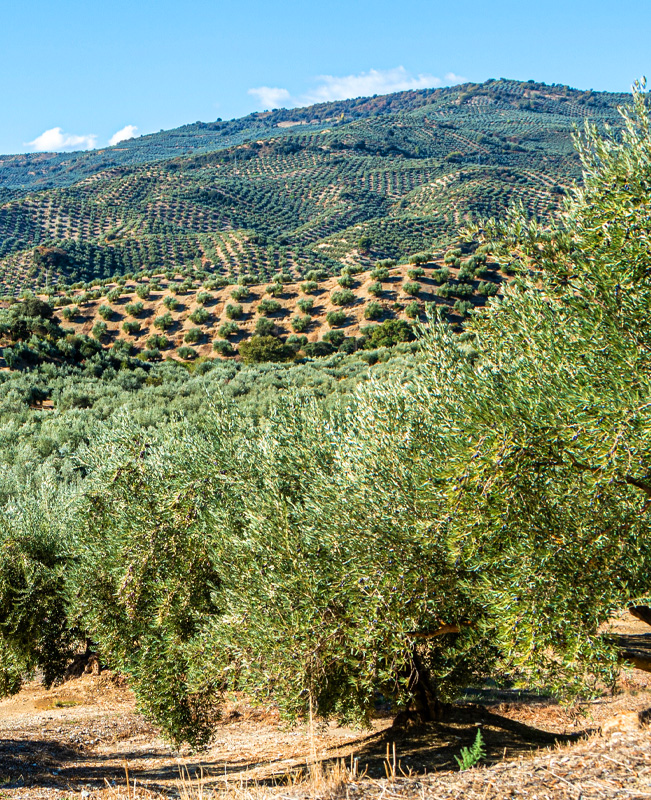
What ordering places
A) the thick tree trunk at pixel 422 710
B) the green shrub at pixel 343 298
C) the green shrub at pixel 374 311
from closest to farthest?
1. the thick tree trunk at pixel 422 710
2. the green shrub at pixel 374 311
3. the green shrub at pixel 343 298

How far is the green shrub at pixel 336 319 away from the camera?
5828cm

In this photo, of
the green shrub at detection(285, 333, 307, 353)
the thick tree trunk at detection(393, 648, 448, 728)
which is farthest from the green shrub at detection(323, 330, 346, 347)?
the thick tree trunk at detection(393, 648, 448, 728)

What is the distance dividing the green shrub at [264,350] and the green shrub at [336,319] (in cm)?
576

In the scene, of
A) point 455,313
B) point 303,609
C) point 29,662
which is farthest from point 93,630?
point 455,313

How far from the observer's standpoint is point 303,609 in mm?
8758

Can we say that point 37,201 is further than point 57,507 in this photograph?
Yes

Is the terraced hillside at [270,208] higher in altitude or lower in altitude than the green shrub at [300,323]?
higher

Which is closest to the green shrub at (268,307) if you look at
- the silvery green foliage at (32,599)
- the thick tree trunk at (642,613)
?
the silvery green foliage at (32,599)

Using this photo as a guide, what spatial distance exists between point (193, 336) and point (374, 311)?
17038 millimetres

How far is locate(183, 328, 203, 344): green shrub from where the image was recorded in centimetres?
5633

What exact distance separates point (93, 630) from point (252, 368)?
112 feet

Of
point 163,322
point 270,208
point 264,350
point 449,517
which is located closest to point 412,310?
point 264,350

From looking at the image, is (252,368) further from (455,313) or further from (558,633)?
(558,633)

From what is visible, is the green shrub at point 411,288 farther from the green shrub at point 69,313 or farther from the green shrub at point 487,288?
the green shrub at point 69,313
